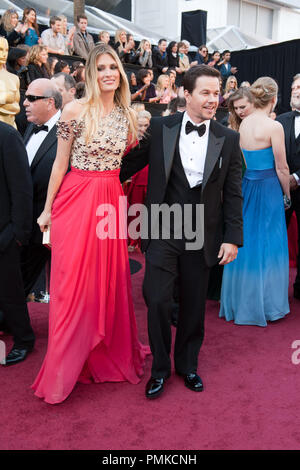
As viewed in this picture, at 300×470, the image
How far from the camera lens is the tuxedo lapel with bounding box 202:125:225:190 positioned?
7.75 ft

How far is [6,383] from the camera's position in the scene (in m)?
2.69

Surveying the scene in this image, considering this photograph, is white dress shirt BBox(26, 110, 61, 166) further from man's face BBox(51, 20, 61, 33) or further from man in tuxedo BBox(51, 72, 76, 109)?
man's face BBox(51, 20, 61, 33)

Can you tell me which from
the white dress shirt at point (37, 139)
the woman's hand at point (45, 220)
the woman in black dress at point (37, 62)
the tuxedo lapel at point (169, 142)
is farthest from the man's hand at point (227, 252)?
the woman in black dress at point (37, 62)

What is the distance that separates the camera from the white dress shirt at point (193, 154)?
95.0 inches

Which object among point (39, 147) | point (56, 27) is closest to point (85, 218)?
point (39, 147)

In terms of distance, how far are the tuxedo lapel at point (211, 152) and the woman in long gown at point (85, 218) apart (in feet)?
1.35

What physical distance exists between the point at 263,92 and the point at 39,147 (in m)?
1.72

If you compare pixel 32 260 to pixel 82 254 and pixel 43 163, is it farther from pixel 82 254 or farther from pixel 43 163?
pixel 82 254

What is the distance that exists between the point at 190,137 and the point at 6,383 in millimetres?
1734

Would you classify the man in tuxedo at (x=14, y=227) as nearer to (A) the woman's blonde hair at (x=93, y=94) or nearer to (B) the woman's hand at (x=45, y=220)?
(B) the woman's hand at (x=45, y=220)

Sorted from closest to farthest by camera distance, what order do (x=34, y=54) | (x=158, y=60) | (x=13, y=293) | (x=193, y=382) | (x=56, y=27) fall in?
(x=193, y=382), (x=13, y=293), (x=34, y=54), (x=56, y=27), (x=158, y=60)

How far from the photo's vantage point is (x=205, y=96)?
234cm
